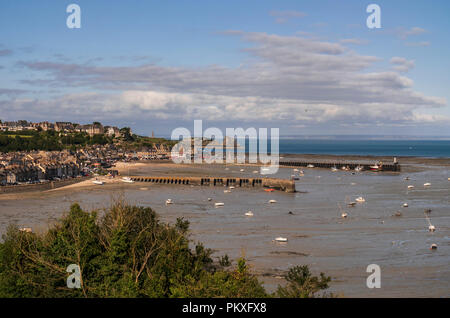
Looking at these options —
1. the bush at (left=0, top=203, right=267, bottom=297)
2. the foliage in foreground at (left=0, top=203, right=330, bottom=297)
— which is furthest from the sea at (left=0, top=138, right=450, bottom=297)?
the bush at (left=0, top=203, right=267, bottom=297)

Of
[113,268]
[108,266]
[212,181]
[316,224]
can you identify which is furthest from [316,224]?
[212,181]

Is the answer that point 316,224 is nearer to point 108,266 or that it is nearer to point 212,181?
point 108,266

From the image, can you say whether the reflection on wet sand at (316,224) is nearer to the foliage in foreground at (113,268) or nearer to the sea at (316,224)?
the sea at (316,224)

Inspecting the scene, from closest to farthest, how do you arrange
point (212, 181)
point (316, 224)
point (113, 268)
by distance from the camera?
point (113, 268)
point (316, 224)
point (212, 181)

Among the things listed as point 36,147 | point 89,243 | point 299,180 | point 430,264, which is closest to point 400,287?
point 430,264

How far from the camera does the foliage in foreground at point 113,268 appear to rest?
18875 mm

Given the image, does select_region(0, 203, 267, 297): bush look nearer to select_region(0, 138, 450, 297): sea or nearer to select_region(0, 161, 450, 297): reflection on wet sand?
select_region(0, 138, 450, 297): sea

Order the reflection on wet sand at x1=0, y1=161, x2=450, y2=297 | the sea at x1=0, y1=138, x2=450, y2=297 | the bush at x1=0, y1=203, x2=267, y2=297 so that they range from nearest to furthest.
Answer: the bush at x1=0, y1=203, x2=267, y2=297, the sea at x1=0, y1=138, x2=450, y2=297, the reflection on wet sand at x1=0, y1=161, x2=450, y2=297

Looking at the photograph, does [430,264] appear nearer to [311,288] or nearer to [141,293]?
[311,288]

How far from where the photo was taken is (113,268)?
2048 centimetres

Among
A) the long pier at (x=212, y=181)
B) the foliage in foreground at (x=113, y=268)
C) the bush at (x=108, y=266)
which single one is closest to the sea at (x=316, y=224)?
the long pier at (x=212, y=181)

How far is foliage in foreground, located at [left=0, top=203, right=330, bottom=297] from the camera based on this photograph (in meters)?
18.9

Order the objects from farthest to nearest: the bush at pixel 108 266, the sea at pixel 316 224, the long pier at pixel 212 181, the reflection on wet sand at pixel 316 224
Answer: the long pier at pixel 212 181 < the reflection on wet sand at pixel 316 224 < the sea at pixel 316 224 < the bush at pixel 108 266

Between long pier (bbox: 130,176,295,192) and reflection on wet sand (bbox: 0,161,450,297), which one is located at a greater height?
long pier (bbox: 130,176,295,192)
